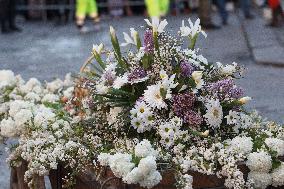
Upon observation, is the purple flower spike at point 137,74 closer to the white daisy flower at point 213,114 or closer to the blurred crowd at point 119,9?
the white daisy flower at point 213,114

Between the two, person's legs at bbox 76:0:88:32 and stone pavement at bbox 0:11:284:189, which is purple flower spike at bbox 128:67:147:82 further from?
person's legs at bbox 76:0:88:32

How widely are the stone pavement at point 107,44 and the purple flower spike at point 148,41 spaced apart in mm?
5061

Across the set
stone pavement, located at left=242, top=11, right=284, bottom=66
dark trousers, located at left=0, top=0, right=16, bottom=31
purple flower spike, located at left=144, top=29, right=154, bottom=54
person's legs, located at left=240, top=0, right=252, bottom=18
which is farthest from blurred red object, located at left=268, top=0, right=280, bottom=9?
purple flower spike, located at left=144, top=29, right=154, bottom=54

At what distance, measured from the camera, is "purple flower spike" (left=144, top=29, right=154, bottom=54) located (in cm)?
421

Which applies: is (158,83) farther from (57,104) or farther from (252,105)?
(252,105)

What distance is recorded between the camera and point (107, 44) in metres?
14.8

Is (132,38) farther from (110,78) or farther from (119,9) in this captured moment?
(119,9)

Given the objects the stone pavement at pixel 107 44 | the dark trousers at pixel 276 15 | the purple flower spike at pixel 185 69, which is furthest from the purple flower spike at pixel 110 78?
the dark trousers at pixel 276 15

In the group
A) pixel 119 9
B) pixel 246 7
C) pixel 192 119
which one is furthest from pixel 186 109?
pixel 119 9


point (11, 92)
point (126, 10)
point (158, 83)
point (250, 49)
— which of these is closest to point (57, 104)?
point (11, 92)

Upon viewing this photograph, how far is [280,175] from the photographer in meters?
3.79

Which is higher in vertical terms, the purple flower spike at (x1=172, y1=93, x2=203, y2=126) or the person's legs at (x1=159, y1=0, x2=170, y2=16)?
the purple flower spike at (x1=172, y1=93, x2=203, y2=126)

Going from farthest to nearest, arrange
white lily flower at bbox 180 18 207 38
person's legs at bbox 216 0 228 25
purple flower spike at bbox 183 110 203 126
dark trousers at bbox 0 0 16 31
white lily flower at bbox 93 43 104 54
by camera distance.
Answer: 1. person's legs at bbox 216 0 228 25
2. dark trousers at bbox 0 0 16 31
3. white lily flower at bbox 93 43 104 54
4. white lily flower at bbox 180 18 207 38
5. purple flower spike at bbox 183 110 203 126

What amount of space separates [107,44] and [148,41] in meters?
10.6
